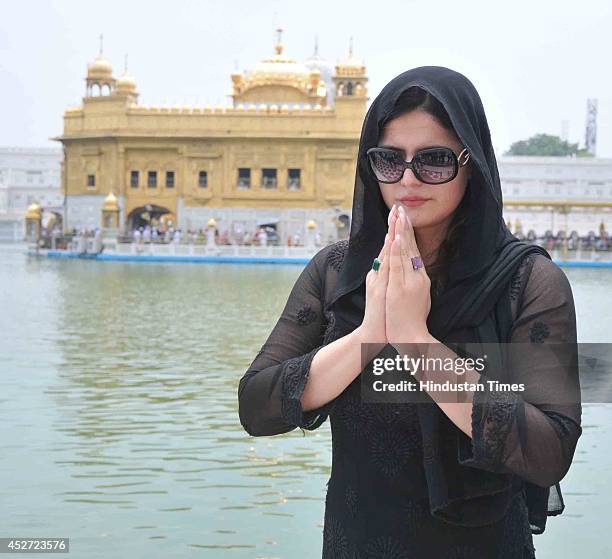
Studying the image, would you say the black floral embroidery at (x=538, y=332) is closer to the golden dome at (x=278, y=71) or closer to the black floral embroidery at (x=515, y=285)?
the black floral embroidery at (x=515, y=285)

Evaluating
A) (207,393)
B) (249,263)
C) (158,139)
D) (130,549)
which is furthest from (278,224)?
(130,549)

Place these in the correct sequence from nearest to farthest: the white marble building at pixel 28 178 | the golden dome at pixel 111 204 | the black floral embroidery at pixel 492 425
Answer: the black floral embroidery at pixel 492 425 → the golden dome at pixel 111 204 → the white marble building at pixel 28 178

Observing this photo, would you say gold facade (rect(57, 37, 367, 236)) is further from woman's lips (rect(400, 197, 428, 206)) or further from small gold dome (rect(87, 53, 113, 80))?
woman's lips (rect(400, 197, 428, 206))

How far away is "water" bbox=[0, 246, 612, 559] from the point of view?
4.68 meters

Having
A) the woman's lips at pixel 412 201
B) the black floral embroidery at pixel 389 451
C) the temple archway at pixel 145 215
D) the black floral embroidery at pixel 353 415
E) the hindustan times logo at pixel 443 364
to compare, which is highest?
the woman's lips at pixel 412 201

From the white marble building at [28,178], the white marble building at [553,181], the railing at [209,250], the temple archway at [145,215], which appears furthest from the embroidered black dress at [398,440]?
the white marble building at [28,178]

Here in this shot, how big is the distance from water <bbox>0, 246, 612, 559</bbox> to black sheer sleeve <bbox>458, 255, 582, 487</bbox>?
8.19ft

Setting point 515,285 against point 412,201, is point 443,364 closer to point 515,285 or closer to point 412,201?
point 515,285

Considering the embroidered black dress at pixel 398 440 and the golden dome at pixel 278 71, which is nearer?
the embroidered black dress at pixel 398 440

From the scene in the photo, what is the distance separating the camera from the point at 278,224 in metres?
47.2

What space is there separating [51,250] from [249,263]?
29.8ft

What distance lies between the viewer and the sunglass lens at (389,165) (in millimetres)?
2129

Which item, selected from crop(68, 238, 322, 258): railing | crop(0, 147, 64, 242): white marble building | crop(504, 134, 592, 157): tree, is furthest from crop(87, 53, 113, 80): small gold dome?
crop(504, 134, 592, 157): tree

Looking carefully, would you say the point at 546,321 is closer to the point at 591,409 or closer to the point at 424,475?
the point at 424,475
